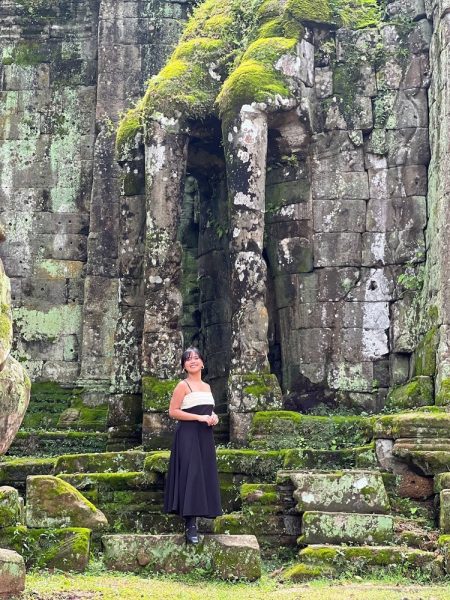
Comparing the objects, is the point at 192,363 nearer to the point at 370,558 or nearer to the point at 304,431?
the point at 370,558

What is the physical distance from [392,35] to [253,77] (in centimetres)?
219

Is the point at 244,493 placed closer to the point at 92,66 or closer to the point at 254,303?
the point at 254,303

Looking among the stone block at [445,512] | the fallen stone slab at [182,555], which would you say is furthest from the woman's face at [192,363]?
the stone block at [445,512]

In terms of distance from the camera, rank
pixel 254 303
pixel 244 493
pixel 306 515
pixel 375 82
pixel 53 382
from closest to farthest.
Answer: pixel 306 515, pixel 244 493, pixel 254 303, pixel 375 82, pixel 53 382

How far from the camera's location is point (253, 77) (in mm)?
15258

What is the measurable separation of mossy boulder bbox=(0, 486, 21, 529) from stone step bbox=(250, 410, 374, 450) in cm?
393

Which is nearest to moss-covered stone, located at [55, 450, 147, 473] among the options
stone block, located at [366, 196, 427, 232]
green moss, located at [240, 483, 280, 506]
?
green moss, located at [240, 483, 280, 506]

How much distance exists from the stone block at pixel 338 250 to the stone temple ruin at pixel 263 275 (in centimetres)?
2

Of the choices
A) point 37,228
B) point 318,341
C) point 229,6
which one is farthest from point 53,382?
point 229,6

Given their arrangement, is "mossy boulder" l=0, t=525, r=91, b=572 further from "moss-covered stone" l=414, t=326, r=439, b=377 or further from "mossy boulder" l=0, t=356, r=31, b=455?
"moss-covered stone" l=414, t=326, r=439, b=377

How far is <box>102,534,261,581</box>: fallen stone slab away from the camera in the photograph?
1030 cm

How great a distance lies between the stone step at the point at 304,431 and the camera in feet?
45.2

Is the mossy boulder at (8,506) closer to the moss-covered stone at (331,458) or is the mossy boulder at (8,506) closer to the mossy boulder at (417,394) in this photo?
the moss-covered stone at (331,458)

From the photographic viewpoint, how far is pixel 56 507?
1095 cm
